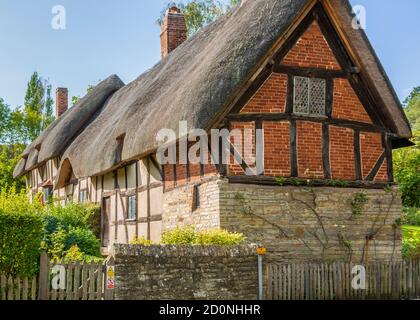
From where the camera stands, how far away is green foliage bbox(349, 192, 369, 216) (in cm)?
1412

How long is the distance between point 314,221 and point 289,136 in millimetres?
1869

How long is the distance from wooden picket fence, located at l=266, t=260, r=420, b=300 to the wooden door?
8.50m

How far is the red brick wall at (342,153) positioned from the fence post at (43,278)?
6.79 metres

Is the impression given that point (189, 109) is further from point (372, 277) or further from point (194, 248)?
point (372, 277)

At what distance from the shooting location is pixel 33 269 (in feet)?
32.5

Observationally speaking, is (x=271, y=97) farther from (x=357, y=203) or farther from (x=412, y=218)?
(x=412, y=218)

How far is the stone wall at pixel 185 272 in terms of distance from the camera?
10.0 metres

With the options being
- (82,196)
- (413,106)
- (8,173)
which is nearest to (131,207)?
(82,196)

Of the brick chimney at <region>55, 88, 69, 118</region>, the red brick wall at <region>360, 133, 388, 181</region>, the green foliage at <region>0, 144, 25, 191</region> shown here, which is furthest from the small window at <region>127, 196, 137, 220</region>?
the green foliage at <region>0, 144, 25, 191</region>

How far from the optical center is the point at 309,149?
13922 millimetres

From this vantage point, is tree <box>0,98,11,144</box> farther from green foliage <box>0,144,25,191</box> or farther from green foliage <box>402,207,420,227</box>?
green foliage <box>402,207,420,227</box>

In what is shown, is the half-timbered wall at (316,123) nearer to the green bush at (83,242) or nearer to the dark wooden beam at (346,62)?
the dark wooden beam at (346,62)
